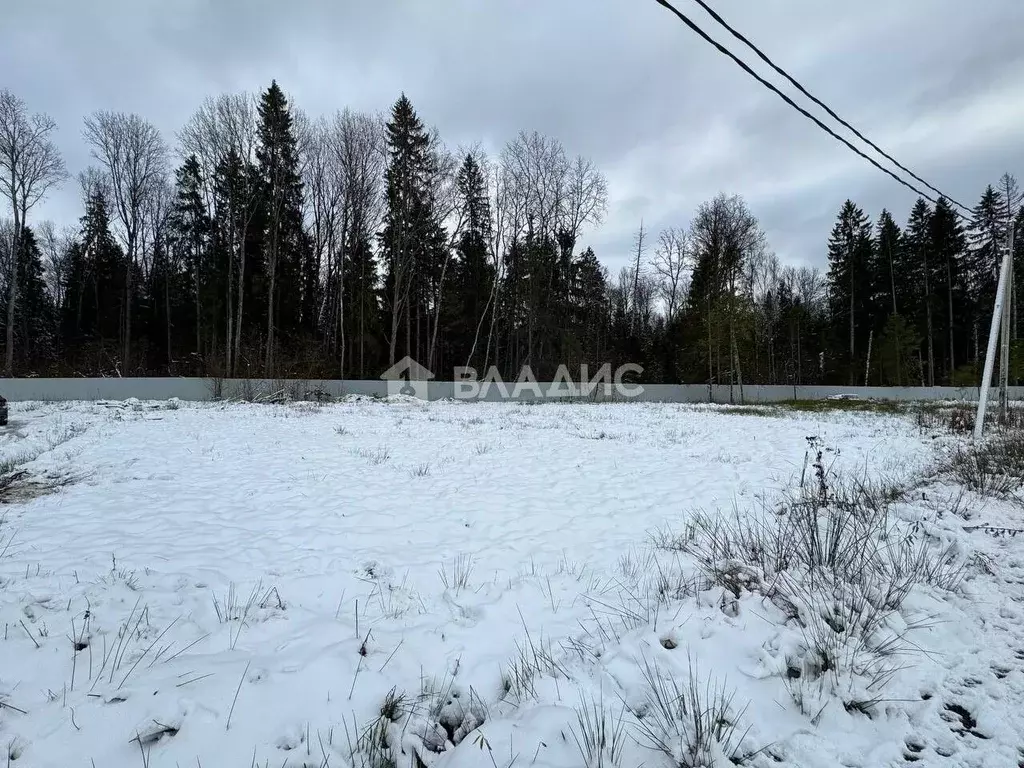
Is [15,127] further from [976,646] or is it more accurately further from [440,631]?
[976,646]

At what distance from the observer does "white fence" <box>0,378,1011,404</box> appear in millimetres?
19000

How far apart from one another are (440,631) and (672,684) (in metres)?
1.46

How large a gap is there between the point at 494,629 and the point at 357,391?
21.9 m

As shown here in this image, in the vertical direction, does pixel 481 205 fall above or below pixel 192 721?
above

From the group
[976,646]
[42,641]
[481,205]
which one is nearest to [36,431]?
[42,641]

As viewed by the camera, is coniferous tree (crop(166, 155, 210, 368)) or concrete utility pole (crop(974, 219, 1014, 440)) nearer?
concrete utility pole (crop(974, 219, 1014, 440))

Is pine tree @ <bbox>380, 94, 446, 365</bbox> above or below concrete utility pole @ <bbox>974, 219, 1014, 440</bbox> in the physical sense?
above

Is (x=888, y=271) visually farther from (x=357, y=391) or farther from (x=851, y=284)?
(x=357, y=391)

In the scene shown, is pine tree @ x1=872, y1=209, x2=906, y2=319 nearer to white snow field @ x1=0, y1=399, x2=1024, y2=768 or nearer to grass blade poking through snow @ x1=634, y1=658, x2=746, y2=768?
white snow field @ x1=0, y1=399, x2=1024, y2=768

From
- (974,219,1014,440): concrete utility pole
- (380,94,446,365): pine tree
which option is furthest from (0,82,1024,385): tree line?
(974,219,1014,440): concrete utility pole

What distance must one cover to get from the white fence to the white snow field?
584 inches

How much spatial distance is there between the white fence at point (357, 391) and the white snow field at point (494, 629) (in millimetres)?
14834

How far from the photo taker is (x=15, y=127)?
76.4 feet

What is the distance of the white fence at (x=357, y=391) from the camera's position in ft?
62.3
